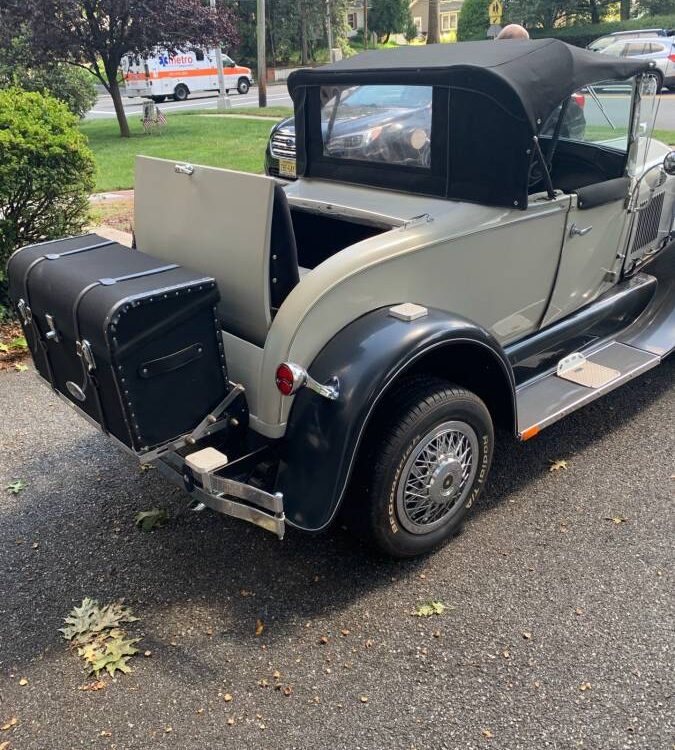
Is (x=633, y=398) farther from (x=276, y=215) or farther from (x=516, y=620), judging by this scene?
(x=276, y=215)

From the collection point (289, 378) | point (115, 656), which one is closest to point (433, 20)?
point (289, 378)

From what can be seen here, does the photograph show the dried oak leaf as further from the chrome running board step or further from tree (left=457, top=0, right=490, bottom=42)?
tree (left=457, top=0, right=490, bottom=42)

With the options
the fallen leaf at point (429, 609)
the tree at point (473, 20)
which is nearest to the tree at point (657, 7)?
the tree at point (473, 20)

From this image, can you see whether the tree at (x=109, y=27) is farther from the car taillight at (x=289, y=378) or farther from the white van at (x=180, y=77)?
the car taillight at (x=289, y=378)

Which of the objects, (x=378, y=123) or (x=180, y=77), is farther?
(x=180, y=77)

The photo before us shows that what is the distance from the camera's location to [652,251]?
471 centimetres

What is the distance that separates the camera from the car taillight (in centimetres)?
262

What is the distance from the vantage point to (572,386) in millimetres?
3730

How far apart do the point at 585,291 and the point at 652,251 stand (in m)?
0.93

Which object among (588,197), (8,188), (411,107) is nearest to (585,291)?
(588,197)

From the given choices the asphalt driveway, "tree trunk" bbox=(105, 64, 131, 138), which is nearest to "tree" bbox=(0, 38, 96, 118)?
"tree trunk" bbox=(105, 64, 131, 138)

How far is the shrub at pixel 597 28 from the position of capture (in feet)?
105

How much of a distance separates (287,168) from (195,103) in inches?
941

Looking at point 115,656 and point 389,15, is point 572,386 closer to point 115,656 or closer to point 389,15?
point 115,656
